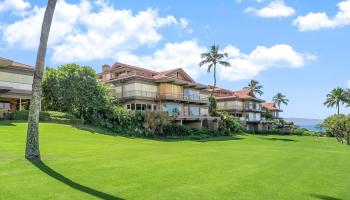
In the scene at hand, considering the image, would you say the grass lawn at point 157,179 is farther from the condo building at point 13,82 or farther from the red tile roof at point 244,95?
the red tile roof at point 244,95

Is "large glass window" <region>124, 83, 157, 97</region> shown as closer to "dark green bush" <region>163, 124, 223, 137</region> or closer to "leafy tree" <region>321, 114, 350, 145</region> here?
"dark green bush" <region>163, 124, 223, 137</region>

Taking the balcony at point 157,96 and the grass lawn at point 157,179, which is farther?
the balcony at point 157,96

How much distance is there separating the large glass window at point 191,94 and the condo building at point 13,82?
26100 mm

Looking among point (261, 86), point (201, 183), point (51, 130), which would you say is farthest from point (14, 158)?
point (261, 86)

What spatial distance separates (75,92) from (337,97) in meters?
85.1

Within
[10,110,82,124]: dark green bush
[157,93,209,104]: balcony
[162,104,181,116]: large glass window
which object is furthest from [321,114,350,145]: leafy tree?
[10,110,82,124]: dark green bush

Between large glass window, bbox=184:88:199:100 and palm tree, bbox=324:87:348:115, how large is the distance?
189ft

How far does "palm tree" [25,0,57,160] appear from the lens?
15.2 metres

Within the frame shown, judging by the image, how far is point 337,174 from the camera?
15.4 meters

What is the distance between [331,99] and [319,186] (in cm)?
10150

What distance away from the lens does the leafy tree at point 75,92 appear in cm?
4238

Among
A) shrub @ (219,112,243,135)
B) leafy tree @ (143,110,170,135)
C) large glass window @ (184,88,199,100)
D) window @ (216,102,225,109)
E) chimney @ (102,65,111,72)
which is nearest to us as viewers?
leafy tree @ (143,110,170,135)

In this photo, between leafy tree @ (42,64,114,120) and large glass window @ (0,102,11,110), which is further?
leafy tree @ (42,64,114,120)

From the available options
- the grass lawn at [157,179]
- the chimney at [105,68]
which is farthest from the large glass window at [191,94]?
the grass lawn at [157,179]
